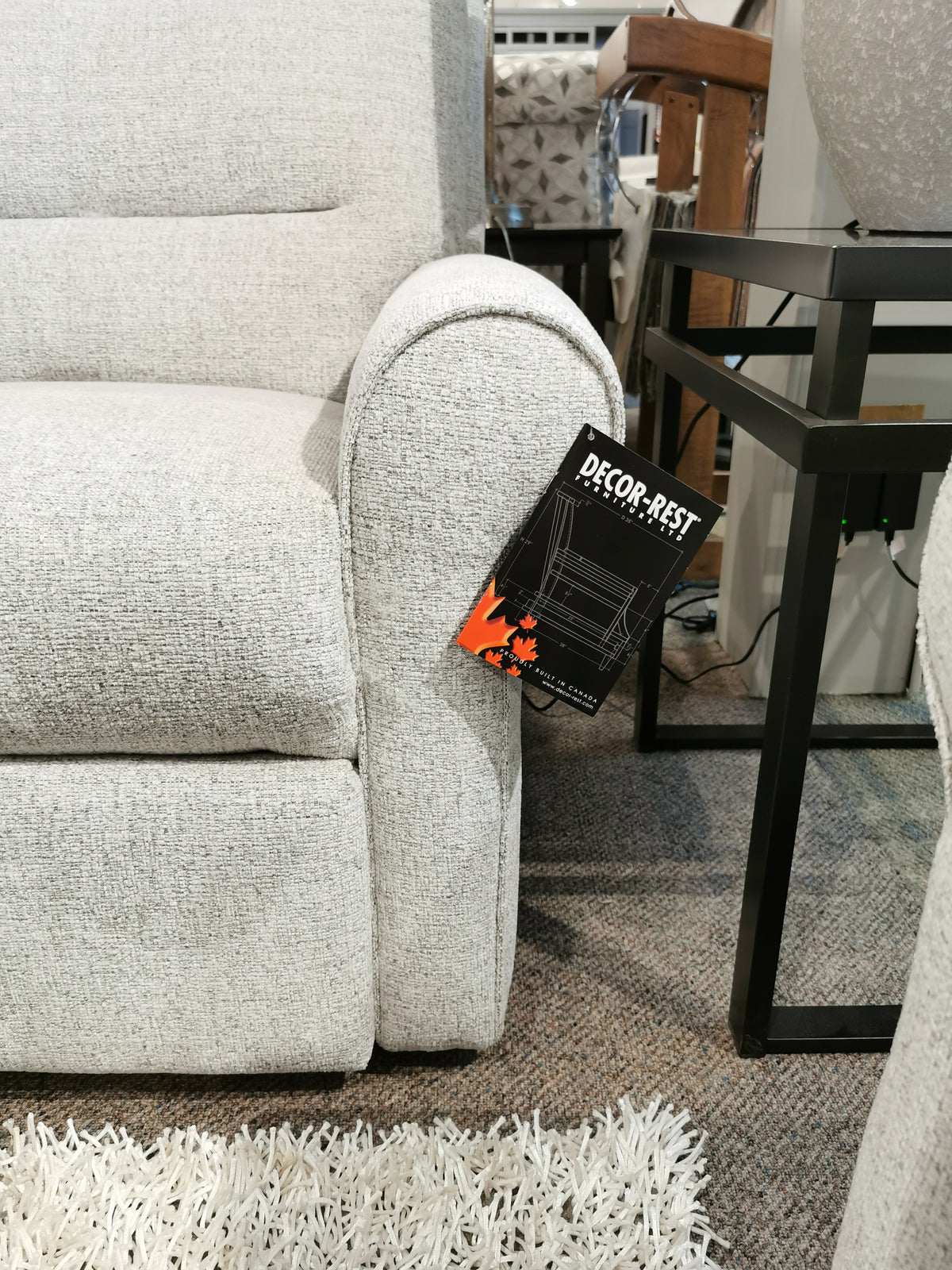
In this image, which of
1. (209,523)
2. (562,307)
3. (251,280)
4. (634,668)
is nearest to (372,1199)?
(209,523)

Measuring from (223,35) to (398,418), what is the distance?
654mm

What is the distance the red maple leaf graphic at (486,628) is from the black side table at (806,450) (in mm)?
205

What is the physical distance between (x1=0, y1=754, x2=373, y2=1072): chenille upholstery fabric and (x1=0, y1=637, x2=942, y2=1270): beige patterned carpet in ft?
0.14

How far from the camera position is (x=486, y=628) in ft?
1.96

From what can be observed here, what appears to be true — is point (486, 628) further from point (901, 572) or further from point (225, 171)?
point (901, 572)

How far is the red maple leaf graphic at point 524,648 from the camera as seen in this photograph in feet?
1.98

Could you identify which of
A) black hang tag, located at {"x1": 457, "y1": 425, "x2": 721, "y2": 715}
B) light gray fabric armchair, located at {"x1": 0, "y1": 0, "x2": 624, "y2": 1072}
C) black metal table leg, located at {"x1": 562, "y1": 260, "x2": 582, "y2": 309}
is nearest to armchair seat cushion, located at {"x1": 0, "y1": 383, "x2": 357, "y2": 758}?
light gray fabric armchair, located at {"x1": 0, "y1": 0, "x2": 624, "y2": 1072}

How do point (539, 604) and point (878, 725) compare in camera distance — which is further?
point (878, 725)

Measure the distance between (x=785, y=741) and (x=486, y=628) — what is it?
0.78 feet

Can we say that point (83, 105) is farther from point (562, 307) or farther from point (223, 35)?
point (562, 307)

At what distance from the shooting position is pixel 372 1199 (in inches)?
24.5

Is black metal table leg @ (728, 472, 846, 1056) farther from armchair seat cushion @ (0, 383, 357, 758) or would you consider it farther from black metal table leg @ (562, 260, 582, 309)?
black metal table leg @ (562, 260, 582, 309)

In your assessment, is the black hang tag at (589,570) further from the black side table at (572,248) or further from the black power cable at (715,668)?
the black side table at (572,248)

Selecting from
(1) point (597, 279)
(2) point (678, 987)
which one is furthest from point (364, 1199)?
(1) point (597, 279)
